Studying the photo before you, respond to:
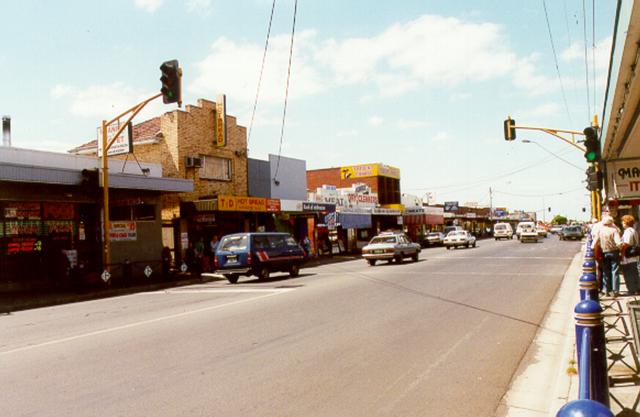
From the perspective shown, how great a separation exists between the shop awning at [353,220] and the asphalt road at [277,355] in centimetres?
2549

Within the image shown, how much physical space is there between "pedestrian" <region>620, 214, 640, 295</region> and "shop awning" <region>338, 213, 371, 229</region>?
2760cm

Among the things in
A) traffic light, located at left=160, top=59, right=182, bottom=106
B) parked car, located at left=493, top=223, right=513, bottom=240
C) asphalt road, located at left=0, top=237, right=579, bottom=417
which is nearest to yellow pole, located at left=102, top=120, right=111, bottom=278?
traffic light, located at left=160, top=59, right=182, bottom=106

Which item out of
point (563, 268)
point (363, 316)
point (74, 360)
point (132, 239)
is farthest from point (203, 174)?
point (74, 360)

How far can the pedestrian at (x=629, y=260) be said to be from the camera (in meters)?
11.0

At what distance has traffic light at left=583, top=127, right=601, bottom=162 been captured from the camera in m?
11.0

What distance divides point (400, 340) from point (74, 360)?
458cm

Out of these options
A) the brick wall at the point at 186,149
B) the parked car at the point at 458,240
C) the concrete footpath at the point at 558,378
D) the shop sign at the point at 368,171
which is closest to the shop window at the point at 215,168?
the brick wall at the point at 186,149

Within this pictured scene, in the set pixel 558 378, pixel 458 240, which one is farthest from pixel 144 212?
pixel 458 240

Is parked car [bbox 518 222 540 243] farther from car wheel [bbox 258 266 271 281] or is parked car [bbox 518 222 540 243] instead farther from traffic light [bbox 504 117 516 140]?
car wheel [bbox 258 266 271 281]

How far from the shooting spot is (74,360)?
732 centimetres

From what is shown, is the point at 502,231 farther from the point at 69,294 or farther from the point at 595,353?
the point at 595,353

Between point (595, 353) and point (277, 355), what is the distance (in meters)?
4.31

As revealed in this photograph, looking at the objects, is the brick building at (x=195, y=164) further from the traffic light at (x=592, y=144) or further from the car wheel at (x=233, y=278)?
the traffic light at (x=592, y=144)

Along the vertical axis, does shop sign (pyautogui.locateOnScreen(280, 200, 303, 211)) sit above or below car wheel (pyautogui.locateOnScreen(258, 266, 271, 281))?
above
